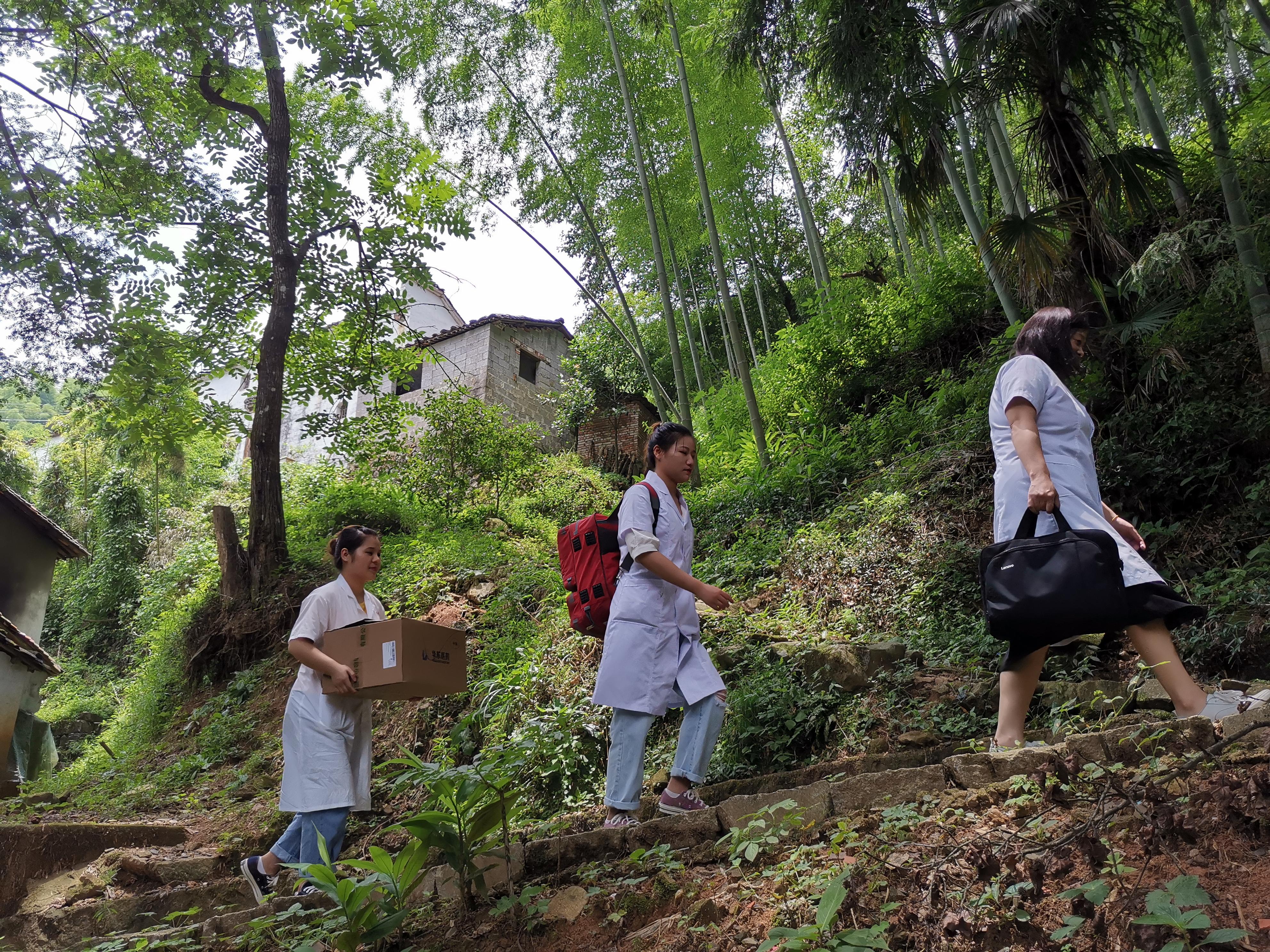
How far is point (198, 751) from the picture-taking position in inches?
310

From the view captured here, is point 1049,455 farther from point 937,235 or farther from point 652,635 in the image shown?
point 937,235

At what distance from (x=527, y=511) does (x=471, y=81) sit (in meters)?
6.21

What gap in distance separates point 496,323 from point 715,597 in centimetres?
1647

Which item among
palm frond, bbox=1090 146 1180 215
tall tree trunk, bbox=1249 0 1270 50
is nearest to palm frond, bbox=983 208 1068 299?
palm frond, bbox=1090 146 1180 215

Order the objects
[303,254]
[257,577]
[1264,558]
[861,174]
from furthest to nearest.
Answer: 1. [303,254]
2. [257,577]
3. [861,174]
4. [1264,558]

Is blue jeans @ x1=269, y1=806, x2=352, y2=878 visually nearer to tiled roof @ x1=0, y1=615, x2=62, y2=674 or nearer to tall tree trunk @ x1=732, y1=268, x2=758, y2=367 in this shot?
tiled roof @ x1=0, y1=615, x2=62, y2=674

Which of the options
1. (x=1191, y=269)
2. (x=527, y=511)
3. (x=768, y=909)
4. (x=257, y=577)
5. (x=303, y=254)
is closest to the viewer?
(x=768, y=909)

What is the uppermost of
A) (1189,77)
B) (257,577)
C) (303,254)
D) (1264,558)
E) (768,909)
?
(303,254)

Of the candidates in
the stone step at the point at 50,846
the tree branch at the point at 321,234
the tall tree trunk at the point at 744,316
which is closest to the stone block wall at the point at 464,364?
the tall tree trunk at the point at 744,316

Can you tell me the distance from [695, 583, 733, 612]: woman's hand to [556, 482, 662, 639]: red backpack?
0.48 m

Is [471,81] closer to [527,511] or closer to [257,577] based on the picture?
[527,511]

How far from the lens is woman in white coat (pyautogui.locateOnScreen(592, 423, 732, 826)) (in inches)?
129

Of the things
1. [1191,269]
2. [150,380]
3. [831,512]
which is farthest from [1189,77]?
[150,380]

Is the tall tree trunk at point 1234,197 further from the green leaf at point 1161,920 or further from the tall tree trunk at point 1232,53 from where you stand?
the green leaf at point 1161,920
